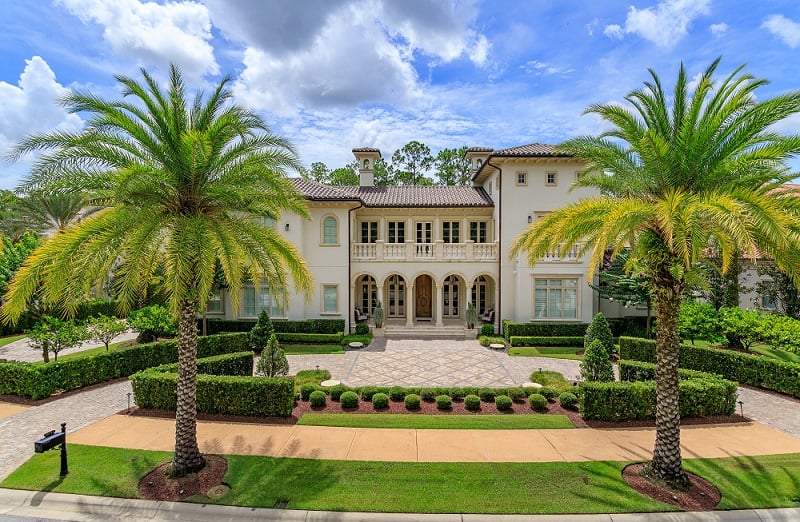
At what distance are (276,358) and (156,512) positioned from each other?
6746 millimetres

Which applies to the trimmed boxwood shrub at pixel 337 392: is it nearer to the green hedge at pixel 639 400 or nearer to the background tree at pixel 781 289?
the green hedge at pixel 639 400

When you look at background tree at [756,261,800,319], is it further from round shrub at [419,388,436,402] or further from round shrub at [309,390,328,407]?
round shrub at [309,390,328,407]

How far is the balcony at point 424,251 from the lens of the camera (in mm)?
23828

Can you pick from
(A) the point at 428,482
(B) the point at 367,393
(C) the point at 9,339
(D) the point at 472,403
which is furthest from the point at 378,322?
(C) the point at 9,339

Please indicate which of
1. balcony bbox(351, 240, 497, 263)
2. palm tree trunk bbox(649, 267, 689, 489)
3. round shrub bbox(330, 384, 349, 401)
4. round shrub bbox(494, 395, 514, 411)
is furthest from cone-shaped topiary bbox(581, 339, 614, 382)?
balcony bbox(351, 240, 497, 263)

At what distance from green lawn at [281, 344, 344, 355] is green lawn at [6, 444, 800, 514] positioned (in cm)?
1044

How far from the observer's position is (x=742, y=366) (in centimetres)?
1409

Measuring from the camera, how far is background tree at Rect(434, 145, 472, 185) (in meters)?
50.9

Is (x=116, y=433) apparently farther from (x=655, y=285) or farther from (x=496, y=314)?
(x=496, y=314)

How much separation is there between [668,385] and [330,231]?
1871 cm

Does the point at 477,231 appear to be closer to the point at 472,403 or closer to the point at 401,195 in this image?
the point at 401,195

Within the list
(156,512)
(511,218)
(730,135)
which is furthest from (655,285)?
(511,218)

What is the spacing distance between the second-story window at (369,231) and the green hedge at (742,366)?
630 inches

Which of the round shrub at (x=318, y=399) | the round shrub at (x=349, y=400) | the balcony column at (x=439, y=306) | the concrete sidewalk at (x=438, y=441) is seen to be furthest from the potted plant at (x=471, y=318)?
the round shrub at (x=318, y=399)
